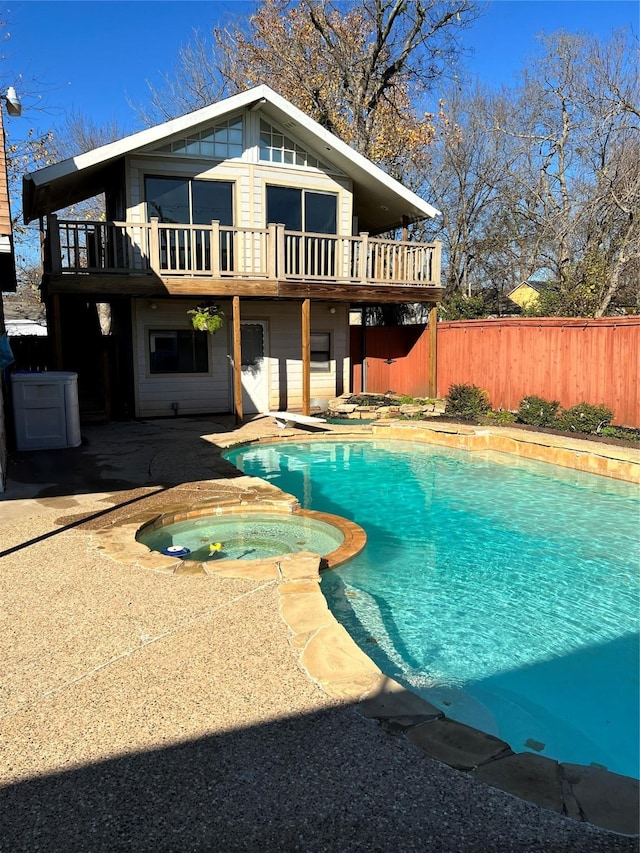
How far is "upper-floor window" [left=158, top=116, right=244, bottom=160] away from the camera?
13414 millimetres

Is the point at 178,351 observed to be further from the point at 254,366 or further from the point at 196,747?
the point at 196,747

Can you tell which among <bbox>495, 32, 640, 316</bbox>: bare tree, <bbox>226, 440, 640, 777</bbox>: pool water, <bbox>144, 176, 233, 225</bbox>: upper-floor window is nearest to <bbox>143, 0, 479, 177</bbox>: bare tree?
<bbox>495, 32, 640, 316</bbox>: bare tree

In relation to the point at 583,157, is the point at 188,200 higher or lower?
lower

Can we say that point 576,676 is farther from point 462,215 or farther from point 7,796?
point 462,215

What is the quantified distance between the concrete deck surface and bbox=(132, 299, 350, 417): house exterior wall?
9848 mm

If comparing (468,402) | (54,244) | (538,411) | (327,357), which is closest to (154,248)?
(54,244)

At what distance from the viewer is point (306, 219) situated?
14898 mm

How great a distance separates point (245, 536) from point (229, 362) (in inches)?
348

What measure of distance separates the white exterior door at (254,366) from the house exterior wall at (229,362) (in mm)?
101

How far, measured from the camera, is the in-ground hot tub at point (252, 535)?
6.05 meters

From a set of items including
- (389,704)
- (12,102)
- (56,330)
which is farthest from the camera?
(56,330)

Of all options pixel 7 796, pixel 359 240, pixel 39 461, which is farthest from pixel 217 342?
pixel 7 796

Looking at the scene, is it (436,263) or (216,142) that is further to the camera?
(436,263)

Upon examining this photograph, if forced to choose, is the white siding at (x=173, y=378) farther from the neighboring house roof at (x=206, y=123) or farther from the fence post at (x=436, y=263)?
the fence post at (x=436, y=263)
